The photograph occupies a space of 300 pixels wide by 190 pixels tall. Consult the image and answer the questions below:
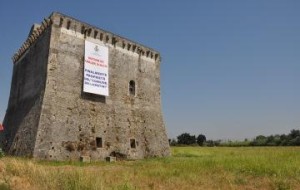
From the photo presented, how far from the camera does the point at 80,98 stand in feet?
63.0

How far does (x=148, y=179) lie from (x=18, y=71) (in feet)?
57.1

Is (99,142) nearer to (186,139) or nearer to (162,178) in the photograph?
(162,178)

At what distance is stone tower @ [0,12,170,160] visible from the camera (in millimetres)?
17797

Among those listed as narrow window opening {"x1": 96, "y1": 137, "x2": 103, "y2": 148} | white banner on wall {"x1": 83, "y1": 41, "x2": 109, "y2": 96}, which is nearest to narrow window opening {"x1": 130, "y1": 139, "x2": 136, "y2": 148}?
narrow window opening {"x1": 96, "y1": 137, "x2": 103, "y2": 148}

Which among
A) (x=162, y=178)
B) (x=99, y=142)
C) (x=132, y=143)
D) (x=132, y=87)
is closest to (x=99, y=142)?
(x=99, y=142)

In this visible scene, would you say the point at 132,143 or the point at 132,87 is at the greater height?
the point at 132,87

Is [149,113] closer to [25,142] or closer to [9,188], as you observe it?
[25,142]

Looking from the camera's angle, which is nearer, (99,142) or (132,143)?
(99,142)

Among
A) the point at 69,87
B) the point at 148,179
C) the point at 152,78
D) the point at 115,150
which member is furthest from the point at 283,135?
the point at 148,179

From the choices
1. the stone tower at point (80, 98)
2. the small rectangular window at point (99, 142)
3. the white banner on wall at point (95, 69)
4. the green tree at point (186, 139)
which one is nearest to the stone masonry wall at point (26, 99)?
the stone tower at point (80, 98)

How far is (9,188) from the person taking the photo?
322 inches

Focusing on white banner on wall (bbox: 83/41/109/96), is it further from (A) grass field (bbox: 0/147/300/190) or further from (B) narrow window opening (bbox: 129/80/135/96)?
(A) grass field (bbox: 0/147/300/190)

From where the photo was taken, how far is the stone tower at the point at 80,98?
701 inches

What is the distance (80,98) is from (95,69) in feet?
7.36
